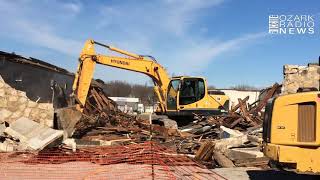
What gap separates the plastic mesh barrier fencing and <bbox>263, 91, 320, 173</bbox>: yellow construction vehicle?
122 inches

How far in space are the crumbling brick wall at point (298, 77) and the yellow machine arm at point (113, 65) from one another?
5.75 meters

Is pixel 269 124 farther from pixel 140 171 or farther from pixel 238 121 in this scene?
pixel 238 121

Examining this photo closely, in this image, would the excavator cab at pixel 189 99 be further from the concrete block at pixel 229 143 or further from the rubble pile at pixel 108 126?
the concrete block at pixel 229 143

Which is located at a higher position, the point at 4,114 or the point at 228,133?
the point at 4,114

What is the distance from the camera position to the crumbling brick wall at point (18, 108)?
18547mm

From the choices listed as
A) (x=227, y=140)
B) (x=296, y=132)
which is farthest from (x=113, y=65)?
(x=296, y=132)

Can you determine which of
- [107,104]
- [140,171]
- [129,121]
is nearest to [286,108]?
[140,171]

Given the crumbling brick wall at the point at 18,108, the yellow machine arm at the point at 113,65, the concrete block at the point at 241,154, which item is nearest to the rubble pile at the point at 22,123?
the crumbling brick wall at the point at 18,108

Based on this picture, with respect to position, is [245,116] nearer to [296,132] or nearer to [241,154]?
[241,154]

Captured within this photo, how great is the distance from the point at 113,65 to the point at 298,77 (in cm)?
850

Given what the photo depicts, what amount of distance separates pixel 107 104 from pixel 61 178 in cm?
1154

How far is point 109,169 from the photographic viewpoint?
13.5m

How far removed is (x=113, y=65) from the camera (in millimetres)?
23312

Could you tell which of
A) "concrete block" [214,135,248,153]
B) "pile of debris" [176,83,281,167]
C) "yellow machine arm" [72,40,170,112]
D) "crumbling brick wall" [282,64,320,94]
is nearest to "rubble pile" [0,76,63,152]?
"yellow machine arm" [72,40,170,112]
